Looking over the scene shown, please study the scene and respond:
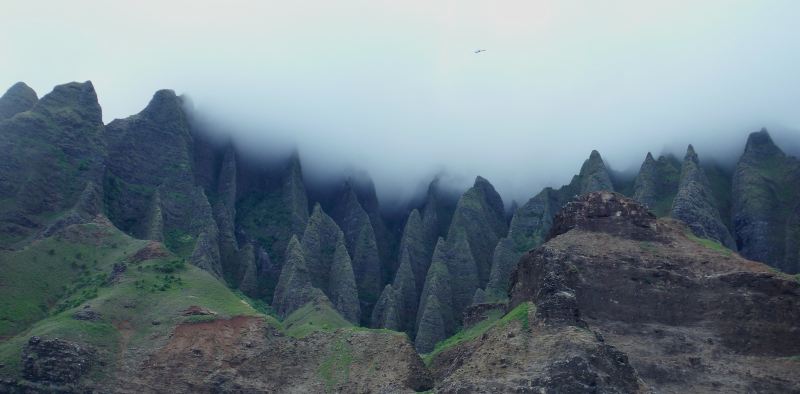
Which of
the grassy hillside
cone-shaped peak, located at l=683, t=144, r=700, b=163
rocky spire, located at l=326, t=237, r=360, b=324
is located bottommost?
rocky spire, located at l=326, t=237, r=360, b=324

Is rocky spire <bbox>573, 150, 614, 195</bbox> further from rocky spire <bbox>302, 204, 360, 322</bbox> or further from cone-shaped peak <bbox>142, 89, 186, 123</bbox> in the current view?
cone-shaped peak <bbox>142, 89, 186, 123</bbox>

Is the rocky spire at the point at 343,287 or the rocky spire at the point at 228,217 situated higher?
the rocky spire at the point at 228,217

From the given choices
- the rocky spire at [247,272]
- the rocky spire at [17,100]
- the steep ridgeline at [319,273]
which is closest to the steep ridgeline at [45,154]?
the rocky spire at [17,100]

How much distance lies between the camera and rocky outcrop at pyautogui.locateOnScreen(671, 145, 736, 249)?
4419 inches

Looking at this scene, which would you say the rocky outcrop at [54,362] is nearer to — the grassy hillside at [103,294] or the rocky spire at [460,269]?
the grassy hillside at [103,294]

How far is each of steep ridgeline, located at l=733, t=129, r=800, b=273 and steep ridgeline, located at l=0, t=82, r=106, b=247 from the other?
297ft

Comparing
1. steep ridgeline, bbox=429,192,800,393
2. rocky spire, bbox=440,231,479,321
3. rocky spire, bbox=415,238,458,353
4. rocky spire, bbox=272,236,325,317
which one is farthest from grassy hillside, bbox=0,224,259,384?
rocky spire, bbox=440,231,479,321

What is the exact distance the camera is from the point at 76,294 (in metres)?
94.4

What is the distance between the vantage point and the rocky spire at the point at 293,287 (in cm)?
11100

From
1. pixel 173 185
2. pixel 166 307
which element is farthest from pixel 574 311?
pixel 173 185

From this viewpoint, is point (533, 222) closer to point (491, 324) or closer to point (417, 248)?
point (417, 248)

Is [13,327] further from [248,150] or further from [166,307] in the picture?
[248,150]

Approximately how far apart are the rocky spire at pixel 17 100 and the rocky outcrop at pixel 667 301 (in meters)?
73.9

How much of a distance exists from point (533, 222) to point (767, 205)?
112 ft
